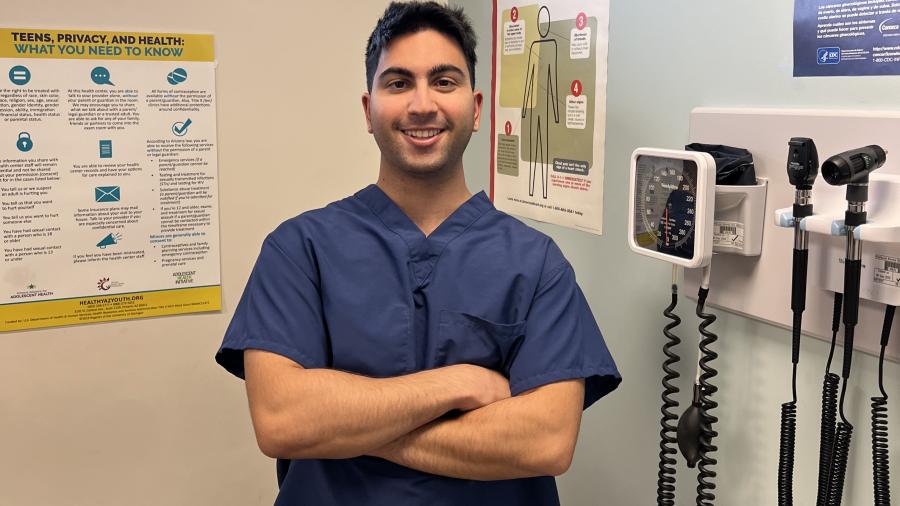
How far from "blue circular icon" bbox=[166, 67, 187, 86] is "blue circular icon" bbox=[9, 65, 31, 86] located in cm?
31

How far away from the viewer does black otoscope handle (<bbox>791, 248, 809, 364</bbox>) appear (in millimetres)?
1020

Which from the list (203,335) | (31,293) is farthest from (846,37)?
(31,293)

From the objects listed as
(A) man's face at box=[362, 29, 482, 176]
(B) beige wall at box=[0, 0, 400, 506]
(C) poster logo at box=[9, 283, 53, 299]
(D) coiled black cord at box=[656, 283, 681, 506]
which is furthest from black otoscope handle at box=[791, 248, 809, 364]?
(C) poster logo at box=[9, 283, 53, 299]

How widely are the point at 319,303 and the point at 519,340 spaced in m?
0.34

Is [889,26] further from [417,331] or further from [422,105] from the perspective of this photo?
[417,331]

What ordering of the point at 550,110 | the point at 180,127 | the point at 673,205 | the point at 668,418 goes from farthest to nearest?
the point at 180,127, the point at 550,110, the point at 668,418, the point at 673,205

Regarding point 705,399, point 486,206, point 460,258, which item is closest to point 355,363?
point 460,258

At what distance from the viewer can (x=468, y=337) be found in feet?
4.14

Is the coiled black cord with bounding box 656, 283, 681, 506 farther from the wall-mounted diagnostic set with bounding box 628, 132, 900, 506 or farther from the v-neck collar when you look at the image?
the v-neck collar

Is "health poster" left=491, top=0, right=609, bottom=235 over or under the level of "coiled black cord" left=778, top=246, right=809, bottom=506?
over

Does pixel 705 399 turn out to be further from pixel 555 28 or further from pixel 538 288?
pixel 555 28

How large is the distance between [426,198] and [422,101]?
18 cm

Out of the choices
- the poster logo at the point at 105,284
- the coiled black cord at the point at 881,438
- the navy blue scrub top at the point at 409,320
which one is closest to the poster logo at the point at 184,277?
the poster logo at the point at 105,284

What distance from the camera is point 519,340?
1270mm
